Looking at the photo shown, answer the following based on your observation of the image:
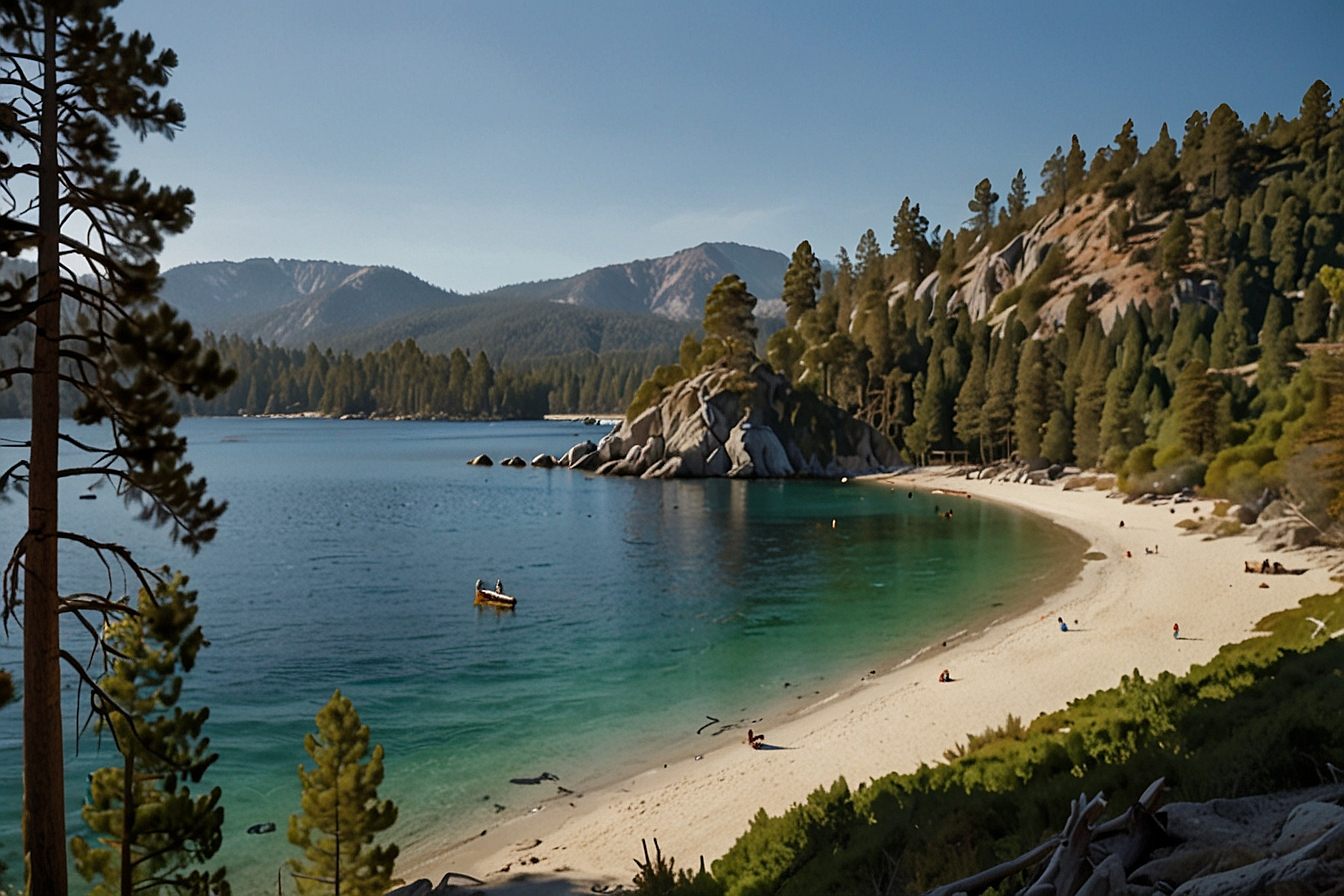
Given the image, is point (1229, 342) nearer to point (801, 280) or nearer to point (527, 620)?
point (801, 280)

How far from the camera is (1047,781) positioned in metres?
11.8

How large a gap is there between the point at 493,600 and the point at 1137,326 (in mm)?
88937

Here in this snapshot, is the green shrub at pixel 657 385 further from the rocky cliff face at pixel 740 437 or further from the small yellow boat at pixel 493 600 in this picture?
the small yellow boat at pixel 493 600

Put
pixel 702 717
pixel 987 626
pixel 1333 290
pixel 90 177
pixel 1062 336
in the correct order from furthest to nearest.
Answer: pixel 1062 336, pixel 1333 290, pixel 987 626, pixel 702 717, pixel 90 177

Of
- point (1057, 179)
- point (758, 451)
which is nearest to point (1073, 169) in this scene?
point (1057, 179)

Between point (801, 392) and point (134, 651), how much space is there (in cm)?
9737

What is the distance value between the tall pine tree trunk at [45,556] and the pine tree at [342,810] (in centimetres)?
501

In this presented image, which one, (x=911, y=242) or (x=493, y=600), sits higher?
(x=911, y=242)

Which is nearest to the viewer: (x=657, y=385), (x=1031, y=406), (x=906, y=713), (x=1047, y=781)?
(x=1047, y=781)

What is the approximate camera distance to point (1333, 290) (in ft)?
215

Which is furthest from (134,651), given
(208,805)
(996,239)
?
(996,239)

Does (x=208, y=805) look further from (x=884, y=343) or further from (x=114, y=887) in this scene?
(x=884, y=343)

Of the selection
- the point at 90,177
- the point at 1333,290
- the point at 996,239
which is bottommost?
the point at 90,177

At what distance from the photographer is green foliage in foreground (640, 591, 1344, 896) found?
29.2 feet
